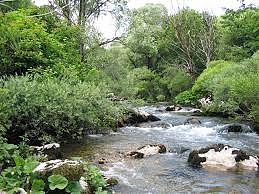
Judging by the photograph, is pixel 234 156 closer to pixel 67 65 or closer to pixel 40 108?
pixel 40 108

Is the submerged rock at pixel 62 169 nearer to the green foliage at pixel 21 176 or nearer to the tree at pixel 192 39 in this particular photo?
the green foliage at pixel 21 176

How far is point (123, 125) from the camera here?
1928 centimetres

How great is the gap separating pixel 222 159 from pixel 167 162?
58.5 inches

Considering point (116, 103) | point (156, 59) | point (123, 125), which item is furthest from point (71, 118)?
point (156, 59)

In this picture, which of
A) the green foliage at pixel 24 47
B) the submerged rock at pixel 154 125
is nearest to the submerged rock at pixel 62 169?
the green foliage at pixel 24 47

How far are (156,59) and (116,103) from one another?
3062cm

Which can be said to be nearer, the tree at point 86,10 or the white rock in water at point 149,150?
the white rock in water at point 149,150

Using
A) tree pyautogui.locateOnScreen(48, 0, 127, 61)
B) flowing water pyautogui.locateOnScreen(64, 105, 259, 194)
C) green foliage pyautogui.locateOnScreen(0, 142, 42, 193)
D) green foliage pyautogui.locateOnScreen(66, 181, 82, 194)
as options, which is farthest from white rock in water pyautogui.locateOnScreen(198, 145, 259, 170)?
tree pyautogui.locateOnScreen(48, 0, 127, 61)

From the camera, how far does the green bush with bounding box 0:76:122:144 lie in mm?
11258

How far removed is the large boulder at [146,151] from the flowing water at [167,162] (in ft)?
0.77

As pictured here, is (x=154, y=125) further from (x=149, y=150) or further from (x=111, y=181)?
(x=111, y=181)

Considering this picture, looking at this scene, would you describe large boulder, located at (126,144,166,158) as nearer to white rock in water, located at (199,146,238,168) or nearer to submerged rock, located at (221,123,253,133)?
white rock in water, located at (199,146,238,168)

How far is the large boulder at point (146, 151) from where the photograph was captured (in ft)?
37.9

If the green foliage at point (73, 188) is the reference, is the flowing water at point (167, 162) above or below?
below
